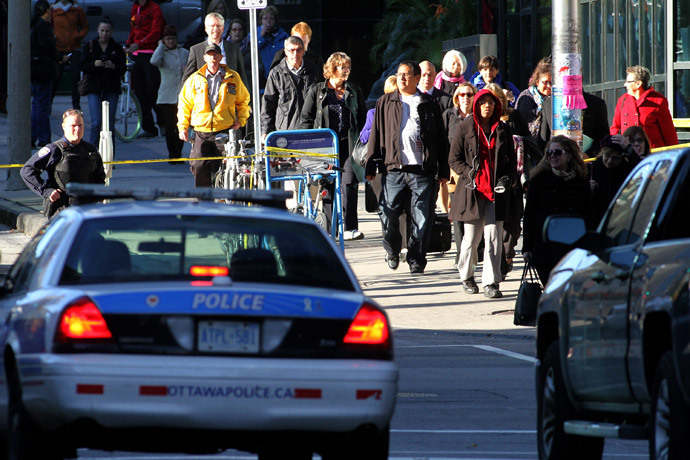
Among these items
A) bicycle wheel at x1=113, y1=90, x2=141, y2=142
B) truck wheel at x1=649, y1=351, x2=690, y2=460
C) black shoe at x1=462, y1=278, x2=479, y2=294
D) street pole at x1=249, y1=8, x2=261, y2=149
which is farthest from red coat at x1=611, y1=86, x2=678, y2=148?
bicycle wheel at x1=113, y1=90, x2=141, y2=142

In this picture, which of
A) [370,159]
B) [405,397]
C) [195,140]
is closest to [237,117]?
[195,140]

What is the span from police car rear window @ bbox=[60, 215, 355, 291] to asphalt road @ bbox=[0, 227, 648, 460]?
141 cm

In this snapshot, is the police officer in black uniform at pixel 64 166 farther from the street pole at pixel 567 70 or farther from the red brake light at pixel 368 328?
the red brake light at pixel 368 328

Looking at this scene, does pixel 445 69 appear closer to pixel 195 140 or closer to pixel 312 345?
pixel 195 140

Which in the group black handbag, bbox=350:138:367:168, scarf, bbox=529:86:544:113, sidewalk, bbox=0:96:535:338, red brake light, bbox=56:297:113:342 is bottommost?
sidewalk, bbox=0:96:535:338

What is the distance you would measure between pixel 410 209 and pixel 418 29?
2268cm

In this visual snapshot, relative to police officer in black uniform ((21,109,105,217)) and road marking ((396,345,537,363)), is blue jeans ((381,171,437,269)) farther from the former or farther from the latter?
police officer in black uniform ((21,109,105,217))

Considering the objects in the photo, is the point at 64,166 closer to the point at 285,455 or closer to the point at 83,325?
the point at 285,455

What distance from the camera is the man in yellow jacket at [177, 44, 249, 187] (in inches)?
726

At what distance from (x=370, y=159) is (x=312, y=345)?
33.6ft

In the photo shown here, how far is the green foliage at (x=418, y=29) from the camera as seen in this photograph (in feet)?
125

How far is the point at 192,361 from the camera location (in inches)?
263

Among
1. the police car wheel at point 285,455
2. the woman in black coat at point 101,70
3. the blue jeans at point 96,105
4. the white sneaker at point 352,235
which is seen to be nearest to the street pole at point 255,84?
the white sneaker at point 352,235

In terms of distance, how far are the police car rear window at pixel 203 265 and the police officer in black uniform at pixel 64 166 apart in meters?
6.82
